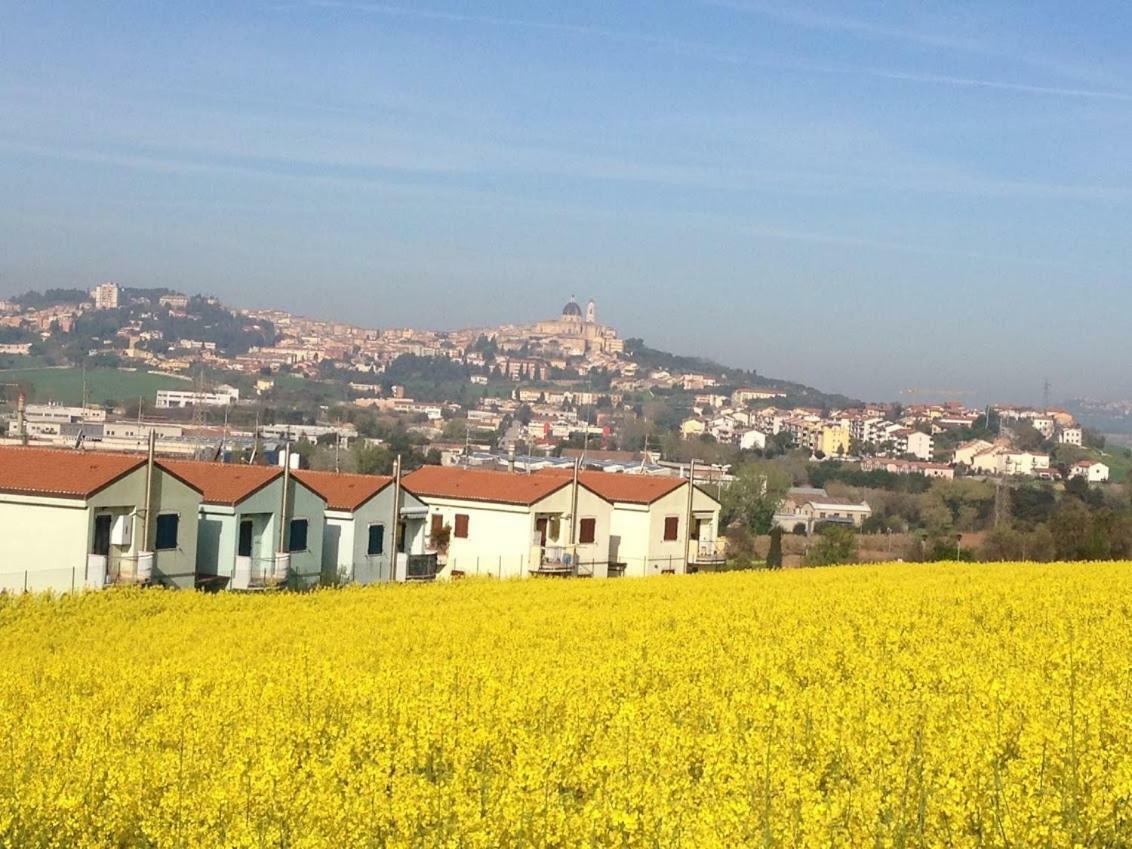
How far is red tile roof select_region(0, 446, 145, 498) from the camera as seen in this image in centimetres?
3234

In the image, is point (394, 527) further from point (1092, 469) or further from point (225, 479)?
point (1092, 469)

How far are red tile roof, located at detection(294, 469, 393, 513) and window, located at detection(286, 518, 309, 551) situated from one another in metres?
1.43

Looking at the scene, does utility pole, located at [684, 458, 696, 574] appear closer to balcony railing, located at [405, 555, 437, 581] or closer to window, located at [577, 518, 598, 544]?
window, located at [577, 518, 598, 544]

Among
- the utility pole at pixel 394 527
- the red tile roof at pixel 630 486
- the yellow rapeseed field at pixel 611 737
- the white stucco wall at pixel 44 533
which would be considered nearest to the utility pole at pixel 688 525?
the red tile roof at pixel 630 486

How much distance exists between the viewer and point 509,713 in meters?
10.9

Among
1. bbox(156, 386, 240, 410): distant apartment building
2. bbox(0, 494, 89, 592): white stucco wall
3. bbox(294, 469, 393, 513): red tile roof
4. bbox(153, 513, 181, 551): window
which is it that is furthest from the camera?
bbox(156, 386, 240, 410): distant apartment building

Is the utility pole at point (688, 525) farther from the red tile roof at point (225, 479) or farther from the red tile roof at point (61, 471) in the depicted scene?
the red tile roof at point (61, 471)

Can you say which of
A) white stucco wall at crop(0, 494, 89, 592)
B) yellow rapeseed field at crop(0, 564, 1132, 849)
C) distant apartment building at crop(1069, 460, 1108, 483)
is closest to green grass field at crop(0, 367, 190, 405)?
distant apartment building at crop(1069, 460, 1108, 483)

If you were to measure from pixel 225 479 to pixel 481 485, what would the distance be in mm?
10785

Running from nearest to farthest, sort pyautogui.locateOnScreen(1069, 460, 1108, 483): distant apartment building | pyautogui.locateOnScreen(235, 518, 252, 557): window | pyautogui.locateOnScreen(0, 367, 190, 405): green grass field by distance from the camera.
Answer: pyautogui.locateOnScreen(235, 518, 252, 557): window, pyautogui.locateOnScreen(1069, 460, 1108, 483): distant apartment building, pyautogui.locateOnScreen(0, 367, 190, 405): green grass field

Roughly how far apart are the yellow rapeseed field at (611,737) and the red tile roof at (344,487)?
22.3m

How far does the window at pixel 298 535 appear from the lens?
3844 cm

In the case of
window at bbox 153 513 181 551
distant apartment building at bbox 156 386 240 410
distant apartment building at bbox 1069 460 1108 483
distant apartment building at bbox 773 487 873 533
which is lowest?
distant apartment building at bbox 773 487 873 533

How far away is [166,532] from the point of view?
34.4 m
